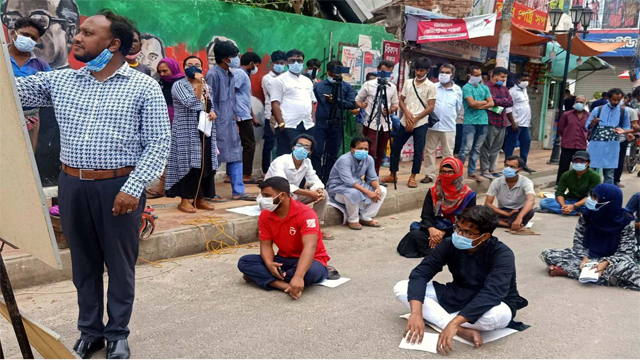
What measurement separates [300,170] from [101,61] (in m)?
3.47

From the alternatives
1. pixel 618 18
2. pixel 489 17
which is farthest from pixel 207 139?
pixel 618 18

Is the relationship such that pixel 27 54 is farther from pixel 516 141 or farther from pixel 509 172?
pixel 516 141

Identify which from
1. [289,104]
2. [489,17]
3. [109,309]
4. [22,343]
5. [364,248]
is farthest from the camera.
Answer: [489,17]

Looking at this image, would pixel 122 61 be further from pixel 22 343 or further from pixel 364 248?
pixel 364 248

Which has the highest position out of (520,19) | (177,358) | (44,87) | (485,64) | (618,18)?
(618,18)

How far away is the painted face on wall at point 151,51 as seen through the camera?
6988mm

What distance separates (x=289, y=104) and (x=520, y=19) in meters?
9.78

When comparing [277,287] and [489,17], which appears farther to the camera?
[489,17]

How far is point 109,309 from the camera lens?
3238mm

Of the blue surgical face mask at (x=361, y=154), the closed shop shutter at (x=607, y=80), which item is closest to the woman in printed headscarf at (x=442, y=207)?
the blue surgical face mask at (x=361, y=154)

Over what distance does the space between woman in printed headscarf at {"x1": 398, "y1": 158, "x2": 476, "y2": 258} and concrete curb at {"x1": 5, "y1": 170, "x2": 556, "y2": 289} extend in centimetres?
149

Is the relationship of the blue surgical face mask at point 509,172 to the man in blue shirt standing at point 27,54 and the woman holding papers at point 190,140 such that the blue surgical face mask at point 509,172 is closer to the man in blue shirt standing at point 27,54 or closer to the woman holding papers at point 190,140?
the woman holding papers at point 190,140

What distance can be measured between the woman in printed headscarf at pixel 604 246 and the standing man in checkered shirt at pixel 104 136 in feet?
12.4

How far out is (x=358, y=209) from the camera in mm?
7055
